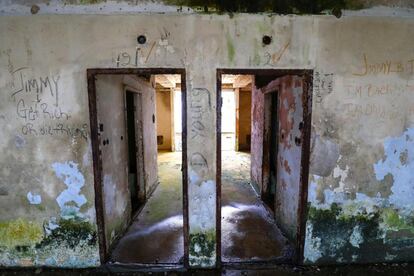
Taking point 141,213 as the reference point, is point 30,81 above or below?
above

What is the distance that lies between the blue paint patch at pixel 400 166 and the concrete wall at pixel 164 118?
7.76 meters

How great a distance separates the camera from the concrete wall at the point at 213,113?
92.0 inches

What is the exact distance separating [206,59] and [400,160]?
6.99 feet

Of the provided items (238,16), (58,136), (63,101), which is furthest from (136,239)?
(238,16)

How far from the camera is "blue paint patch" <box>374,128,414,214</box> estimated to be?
2.54 meters

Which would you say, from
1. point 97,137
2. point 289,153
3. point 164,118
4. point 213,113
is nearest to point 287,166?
point 289,153

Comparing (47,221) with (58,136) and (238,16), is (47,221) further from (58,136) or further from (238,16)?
(238,16)

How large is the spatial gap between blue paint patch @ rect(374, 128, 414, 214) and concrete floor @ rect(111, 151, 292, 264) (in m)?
1.28

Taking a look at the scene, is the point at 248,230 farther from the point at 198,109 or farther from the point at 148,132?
the point at 148,132

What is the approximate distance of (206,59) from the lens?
7.80 feet

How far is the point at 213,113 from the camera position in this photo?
8.00 feet

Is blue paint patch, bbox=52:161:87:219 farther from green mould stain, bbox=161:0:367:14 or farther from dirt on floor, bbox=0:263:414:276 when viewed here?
green mould stain, bbox=161:0:367:14

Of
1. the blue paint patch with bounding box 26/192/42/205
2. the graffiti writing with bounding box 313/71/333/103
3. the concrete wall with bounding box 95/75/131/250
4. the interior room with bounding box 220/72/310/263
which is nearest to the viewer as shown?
the graffiti writing with bounding box 313/71/333/103

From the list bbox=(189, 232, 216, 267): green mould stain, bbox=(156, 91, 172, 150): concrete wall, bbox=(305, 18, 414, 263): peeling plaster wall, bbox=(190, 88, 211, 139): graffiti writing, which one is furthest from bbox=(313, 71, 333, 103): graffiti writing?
bbox=(156, 91, 172, 150): concrete wall
